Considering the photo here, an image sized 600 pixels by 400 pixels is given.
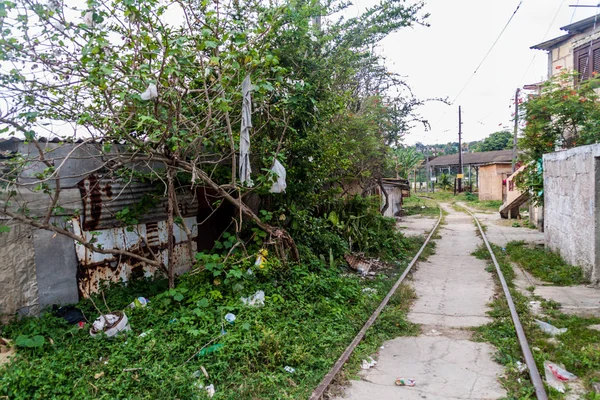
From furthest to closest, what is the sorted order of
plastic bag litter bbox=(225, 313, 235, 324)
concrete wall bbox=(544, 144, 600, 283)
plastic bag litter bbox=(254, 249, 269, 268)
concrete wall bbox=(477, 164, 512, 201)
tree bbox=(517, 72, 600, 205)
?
concrete wall bbox=(477, 164, 512, 201), tree bbox=(517, 72, 600, 205), concrete wall bbox=(544, 144, 600, 283), plastic bag litter bbox=(254, 249, 269, 268), plastic bag litter bbox=(225, 313, 235, 324)

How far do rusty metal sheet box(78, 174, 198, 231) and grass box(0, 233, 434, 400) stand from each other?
3.40ft

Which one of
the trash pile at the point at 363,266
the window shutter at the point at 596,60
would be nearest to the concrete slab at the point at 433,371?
the trash pile at the point at 363,266

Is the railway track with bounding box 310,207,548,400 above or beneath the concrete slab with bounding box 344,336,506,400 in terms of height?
above

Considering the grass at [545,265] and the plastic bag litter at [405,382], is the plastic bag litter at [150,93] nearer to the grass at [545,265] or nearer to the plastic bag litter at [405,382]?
the plastic bag litter at [405,382]

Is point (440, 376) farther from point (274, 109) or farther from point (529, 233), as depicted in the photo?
point (529, 233)

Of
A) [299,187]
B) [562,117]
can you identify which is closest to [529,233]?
[562,117]

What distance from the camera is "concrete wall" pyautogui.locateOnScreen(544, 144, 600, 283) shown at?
809 cm

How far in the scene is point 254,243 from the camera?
7.51 meters

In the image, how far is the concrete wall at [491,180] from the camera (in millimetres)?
34562

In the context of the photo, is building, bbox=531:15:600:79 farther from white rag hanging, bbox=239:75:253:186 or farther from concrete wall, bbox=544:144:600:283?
white rag hanging, bbox=239:75:253:186

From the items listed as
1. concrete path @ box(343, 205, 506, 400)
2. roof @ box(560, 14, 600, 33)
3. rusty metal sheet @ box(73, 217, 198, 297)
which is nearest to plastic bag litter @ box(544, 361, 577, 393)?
concrete path @ box(343, 205, 506, 400)

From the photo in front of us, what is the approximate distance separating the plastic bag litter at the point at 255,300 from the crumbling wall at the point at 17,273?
2.72 metres

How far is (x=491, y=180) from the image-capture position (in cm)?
3531

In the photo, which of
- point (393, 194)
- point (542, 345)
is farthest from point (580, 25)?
point (542, 345)
